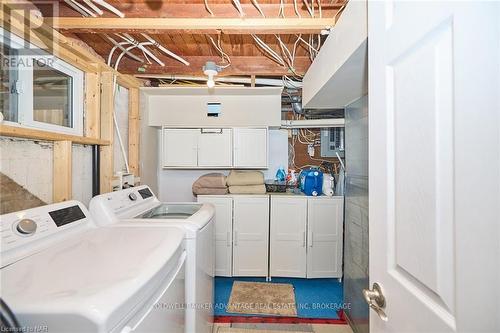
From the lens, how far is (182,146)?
→ 8.28 ft

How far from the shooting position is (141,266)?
762 mm

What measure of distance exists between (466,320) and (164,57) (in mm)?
2529

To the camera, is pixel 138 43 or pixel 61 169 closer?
pixel 61 169

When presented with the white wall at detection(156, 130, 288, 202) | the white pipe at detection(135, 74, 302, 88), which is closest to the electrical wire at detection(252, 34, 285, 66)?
the white pipe at detection(135, 74, 302, 88)

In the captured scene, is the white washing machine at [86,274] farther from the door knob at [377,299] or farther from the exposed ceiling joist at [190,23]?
the exposed ceiling joist at [190,23]

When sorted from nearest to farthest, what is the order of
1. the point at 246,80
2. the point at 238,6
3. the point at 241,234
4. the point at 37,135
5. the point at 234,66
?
the point at 37,135
the point at 238,6
the point at 234,66
the point at 246,80
the point at 241,234

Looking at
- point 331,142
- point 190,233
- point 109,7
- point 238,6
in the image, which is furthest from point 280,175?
point 109,7

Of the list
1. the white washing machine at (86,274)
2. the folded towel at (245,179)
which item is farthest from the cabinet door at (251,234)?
the white washing machine at (86,274)

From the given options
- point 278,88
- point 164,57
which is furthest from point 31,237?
point 278,88

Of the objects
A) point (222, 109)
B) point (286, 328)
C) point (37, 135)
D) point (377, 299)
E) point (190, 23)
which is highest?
point (190, 23)

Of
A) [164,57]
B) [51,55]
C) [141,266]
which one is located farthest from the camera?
[164,57]

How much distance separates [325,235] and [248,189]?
3.32 feet

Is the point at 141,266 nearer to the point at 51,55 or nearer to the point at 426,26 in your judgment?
the point at 426,26

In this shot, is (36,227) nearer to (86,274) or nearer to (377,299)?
(86,274)
